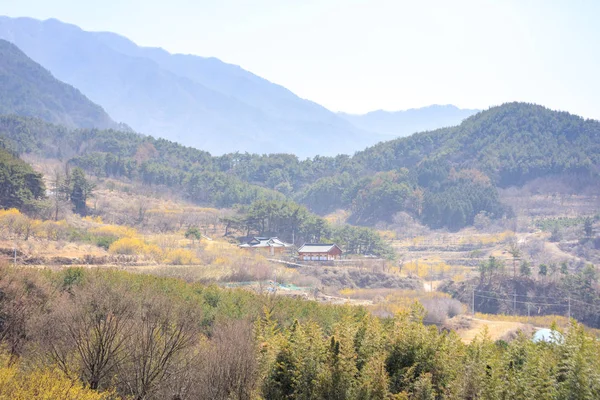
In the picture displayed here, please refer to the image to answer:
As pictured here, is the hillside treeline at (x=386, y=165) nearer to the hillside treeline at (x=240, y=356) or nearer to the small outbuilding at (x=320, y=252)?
the small outbuilding at (x=320, y=252)

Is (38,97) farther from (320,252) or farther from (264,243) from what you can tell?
(320,252)

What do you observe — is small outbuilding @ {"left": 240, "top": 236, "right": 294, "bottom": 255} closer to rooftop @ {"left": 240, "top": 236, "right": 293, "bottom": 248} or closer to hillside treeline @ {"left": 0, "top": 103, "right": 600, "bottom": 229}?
rooftop @ {"left": 240, "top": 236, "right": 293, "bottom": 248}

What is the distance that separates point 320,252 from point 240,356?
39.4m

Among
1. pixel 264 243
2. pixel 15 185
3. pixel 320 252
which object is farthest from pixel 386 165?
pixel 15 185

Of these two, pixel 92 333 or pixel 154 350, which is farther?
pixel 92 333

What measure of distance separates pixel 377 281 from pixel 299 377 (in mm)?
35703

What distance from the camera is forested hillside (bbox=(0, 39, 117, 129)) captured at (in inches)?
5704

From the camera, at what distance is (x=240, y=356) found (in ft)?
52.7

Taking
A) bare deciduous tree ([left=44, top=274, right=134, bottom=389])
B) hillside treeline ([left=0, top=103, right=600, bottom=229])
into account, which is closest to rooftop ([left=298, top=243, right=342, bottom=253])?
hillside treeline ([left=0, top=103, right=600, bottom=229])

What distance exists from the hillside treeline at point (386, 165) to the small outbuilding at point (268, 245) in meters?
20.6

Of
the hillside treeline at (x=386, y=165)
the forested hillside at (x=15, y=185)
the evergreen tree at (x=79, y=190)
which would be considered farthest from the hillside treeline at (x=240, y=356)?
the hillside treeline at (x=386, y=165)

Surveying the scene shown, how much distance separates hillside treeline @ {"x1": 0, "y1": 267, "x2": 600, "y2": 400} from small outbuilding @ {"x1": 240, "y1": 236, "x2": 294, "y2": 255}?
117ft

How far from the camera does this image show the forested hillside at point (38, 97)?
475 feet

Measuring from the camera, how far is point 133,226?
56750mm
